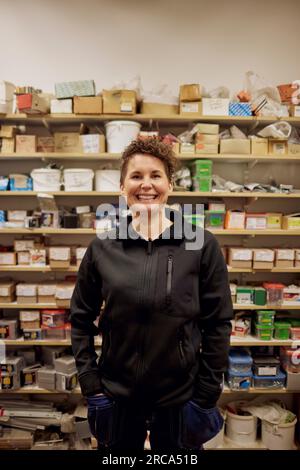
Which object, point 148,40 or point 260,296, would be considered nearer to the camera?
point 260,296

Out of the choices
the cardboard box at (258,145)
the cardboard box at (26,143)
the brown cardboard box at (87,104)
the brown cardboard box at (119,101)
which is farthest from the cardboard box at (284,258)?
the cardboard box at (26,143)

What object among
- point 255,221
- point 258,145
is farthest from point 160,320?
point 258,145

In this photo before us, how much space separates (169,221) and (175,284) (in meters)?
0.27

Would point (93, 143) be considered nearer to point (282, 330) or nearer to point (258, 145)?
point (258, 145)

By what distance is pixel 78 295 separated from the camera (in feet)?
4.06

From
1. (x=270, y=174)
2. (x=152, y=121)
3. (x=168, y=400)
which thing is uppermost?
(x=152, y=121)

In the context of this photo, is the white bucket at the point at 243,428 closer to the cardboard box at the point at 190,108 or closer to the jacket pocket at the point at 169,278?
the jacket pocket at the point at 169,278

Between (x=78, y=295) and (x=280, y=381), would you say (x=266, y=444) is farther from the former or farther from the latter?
(x=78, y=295)

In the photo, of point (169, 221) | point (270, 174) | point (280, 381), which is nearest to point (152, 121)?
point (270, 174)

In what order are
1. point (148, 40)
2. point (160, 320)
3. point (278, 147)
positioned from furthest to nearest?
1. point (148, 40)
2. point (278, 147)
3. point (160, 320)

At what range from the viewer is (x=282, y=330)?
2238mm

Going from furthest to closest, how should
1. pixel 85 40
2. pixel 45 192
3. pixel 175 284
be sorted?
pixel 85 40 → pixel 45 192 → pixel 175 284

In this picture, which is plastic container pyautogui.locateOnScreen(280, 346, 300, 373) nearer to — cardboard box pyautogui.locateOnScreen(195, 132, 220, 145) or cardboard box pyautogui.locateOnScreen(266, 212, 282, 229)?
cardboard box pyautogui.locateOnScreen(266, 212, 282, 229)

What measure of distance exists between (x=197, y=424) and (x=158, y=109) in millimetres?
1878
